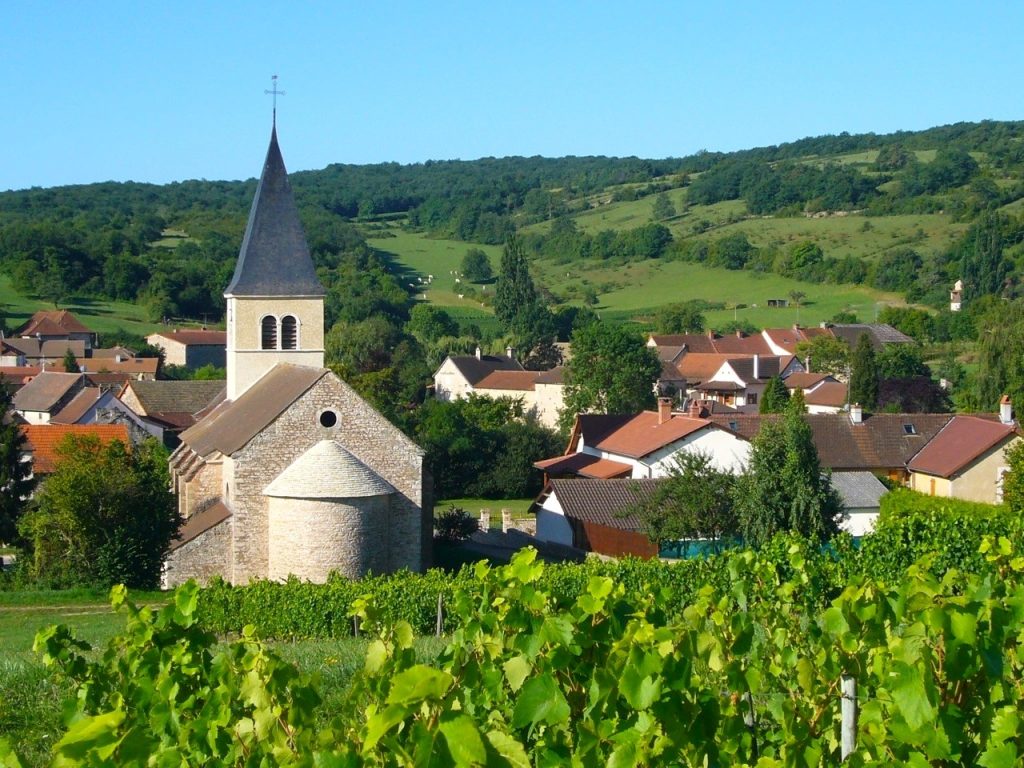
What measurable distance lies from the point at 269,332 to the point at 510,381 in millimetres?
42023

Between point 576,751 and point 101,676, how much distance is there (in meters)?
3.36

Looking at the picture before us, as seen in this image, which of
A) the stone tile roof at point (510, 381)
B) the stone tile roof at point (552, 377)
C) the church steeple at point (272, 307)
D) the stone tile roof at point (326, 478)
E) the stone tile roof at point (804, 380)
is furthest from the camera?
the stone tile roof at point (510, 381)

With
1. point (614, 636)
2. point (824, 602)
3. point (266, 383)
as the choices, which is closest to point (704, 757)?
point (614, 636)

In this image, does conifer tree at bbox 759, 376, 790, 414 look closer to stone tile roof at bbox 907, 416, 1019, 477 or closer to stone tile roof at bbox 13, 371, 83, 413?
stone tile roof at bbox 907, 416, 1019, 477

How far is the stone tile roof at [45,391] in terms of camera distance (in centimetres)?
6347

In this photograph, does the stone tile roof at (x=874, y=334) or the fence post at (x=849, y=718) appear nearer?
the fence post at (x=849, y=718)

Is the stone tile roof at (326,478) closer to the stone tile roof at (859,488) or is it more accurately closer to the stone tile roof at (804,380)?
the stone tile roof at (859,488)

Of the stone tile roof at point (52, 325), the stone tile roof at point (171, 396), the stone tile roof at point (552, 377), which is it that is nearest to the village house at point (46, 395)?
the stone tile roof at point (171, 396)

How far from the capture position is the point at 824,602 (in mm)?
18562

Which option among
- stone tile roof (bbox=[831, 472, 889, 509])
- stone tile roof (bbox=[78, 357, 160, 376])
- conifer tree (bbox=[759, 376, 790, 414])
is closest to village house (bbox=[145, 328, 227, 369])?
stone tile roof (bbox=[78, 357, 160, 376])

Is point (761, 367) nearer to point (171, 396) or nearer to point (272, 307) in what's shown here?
point (171, 396)

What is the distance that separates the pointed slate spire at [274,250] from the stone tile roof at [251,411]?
203cm

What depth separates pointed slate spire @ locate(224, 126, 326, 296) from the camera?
31469 millimetres

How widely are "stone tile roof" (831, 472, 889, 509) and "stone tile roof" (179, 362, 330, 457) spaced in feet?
54.2
